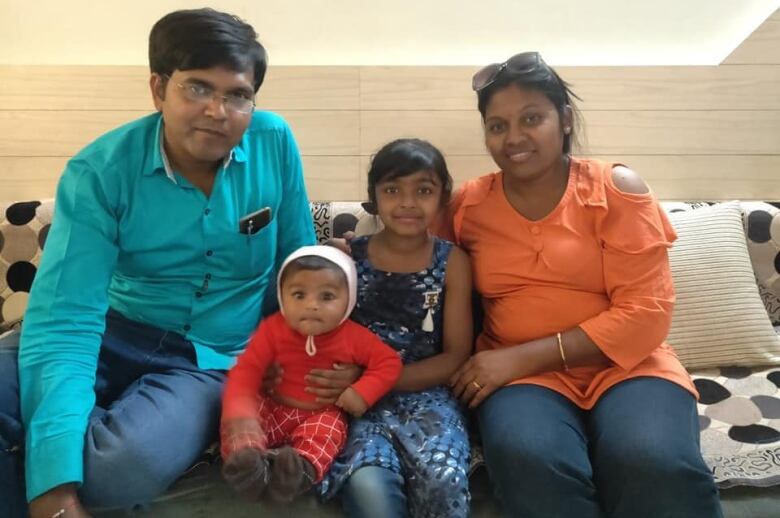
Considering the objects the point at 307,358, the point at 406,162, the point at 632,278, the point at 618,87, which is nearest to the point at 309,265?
the point at 307,358

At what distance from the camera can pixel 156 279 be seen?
144cm

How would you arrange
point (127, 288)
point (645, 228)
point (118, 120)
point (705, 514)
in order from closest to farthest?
point (705, 514) < point (645, 228) < point (127, 288) < point (118, 120)

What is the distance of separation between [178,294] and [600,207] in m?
0.98

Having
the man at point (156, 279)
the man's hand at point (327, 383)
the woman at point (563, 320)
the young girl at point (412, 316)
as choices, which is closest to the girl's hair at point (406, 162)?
the young girl at point (412, 316)

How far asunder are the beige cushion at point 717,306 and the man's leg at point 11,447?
1.56m

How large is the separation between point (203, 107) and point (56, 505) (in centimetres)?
79

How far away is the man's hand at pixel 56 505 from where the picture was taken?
1.06 metres

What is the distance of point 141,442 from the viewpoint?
1142mm

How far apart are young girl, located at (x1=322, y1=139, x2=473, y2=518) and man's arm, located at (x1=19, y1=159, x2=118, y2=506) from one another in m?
0.48

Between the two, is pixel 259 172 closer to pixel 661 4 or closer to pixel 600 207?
pixel 600 207

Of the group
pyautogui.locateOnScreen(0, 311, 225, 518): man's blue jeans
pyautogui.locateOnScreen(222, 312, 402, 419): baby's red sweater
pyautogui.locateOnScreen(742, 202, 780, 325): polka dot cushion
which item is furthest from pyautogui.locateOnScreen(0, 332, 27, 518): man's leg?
pyautogui.locateOnScreen(742, 202, 780, 325): polka dot cushion

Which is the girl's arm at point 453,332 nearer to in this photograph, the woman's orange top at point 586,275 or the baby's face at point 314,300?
the woman's orange top at point 586,275

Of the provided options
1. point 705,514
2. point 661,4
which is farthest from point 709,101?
point 705,514

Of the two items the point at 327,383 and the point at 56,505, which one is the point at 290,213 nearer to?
the point at 327,383
